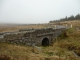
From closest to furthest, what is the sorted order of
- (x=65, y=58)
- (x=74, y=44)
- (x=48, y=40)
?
(x=65, y=58) → (x=74, y=44) → (x=48, y=40)

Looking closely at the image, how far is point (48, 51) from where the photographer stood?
23688mm

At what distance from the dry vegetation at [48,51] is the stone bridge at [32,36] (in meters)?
1.23

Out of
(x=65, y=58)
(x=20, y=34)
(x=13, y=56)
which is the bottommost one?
(x=65, y=58)

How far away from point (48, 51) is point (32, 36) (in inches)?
181

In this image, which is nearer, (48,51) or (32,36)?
(48,51)

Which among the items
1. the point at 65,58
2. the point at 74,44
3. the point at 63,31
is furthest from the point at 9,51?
the point at 63,31

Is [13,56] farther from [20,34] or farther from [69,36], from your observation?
[69,36]

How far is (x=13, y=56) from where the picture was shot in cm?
1667

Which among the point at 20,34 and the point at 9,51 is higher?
the point at 20,34

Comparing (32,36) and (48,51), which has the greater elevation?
(32,36)

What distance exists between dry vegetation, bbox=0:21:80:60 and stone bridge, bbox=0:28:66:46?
1231mm

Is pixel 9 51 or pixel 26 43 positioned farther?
pixel 26 43

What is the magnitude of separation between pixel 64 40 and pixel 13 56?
52.0ft

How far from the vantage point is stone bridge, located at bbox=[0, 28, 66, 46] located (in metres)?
22.1
